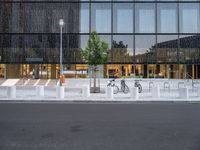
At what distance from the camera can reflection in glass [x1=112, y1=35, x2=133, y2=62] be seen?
4581cm

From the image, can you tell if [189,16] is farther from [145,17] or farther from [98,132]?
[98,132]

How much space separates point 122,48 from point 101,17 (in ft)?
17.7

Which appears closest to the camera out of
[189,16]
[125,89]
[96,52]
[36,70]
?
[125,89]

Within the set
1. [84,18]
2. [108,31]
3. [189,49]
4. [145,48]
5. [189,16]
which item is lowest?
[189,49]

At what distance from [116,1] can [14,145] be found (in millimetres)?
40818

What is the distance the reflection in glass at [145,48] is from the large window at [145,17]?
1.31m

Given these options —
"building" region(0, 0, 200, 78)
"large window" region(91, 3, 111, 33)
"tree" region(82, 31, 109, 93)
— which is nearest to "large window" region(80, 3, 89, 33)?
"building" region(0, 0, 200, 78)

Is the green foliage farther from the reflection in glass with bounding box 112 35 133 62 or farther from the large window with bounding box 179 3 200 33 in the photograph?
the large window with bounding box 179 3 200 33

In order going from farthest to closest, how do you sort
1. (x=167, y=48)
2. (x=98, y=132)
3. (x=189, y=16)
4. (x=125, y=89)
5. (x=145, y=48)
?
(x=189, y=16), (x=167, y=48), (x=145, y=48), (x=125, y=89), (x=98, y=132)

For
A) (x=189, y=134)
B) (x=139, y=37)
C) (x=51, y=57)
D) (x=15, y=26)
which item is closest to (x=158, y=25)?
(x=139, y=37)

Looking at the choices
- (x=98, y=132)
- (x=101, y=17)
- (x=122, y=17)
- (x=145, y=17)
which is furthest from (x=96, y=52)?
(x=145, y=17)

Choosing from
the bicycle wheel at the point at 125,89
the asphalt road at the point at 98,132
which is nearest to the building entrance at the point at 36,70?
the bicycle wheel at the point at 125,89

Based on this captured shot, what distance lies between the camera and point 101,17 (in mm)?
46156

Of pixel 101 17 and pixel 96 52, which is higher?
pixel 101 17
